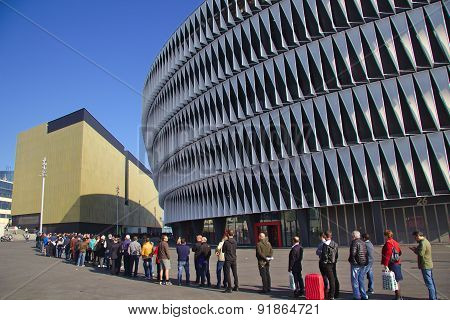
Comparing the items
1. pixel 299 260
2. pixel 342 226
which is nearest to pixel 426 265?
pixel 299 260

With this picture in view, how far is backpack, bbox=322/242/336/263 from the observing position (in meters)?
10.8

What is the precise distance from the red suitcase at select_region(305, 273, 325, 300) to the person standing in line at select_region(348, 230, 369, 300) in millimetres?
929

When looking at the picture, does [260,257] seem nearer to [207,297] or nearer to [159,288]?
[207,297]

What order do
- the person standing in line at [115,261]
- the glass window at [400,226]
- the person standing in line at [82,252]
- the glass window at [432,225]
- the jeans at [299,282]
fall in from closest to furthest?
the jeans at [299,282] < the person standing in line at [115,261] < the person standing in line at [82,252] < the glass window at [432,225] < the glass window at [400,226]

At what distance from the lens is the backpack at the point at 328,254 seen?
10828 mm

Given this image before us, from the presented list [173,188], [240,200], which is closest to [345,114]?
[240,200]

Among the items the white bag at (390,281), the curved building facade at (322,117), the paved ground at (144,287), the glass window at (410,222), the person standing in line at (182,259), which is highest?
→ the curved building facade at (322,117)

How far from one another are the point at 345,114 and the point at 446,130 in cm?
803

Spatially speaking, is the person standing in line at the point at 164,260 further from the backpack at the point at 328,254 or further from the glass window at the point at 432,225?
the glass window at the point at 432,225

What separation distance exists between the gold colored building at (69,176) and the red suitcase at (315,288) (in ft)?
238

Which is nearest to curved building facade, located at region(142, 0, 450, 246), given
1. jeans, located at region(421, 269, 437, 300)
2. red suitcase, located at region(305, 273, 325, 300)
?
jeans, located at region(421, 269, 437, 300)

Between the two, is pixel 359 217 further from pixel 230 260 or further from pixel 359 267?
pixel 359 267

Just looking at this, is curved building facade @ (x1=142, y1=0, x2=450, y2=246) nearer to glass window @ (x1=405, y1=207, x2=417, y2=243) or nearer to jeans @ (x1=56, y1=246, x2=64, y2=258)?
glass window @ (x1=405, y1=207, x2=417, y2=243)

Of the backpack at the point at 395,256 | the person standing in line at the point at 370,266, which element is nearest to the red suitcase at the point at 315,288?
the person standing in line at the point at 370,266
